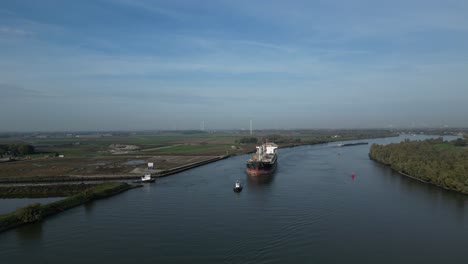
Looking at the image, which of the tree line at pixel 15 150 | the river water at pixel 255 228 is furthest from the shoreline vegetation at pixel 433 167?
the tree line at pixel 15 150

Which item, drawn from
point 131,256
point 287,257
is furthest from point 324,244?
point 131,256

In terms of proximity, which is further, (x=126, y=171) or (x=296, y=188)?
(x=126, y=171)

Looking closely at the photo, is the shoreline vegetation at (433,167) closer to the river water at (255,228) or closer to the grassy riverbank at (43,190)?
the river water at (255,228)

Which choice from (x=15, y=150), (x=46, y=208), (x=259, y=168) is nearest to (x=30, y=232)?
(x=46, y=208)

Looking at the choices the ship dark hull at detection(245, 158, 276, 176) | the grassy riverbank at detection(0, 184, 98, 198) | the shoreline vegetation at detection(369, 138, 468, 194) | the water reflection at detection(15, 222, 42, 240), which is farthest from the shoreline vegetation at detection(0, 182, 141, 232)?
the shoreline vegetation at detection(369, 138, 468, 194)

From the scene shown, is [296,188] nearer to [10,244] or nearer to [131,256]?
[131,256]

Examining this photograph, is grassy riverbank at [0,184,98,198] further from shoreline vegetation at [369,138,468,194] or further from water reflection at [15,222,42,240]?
shoreline vegetation at [369,138,468,194]
